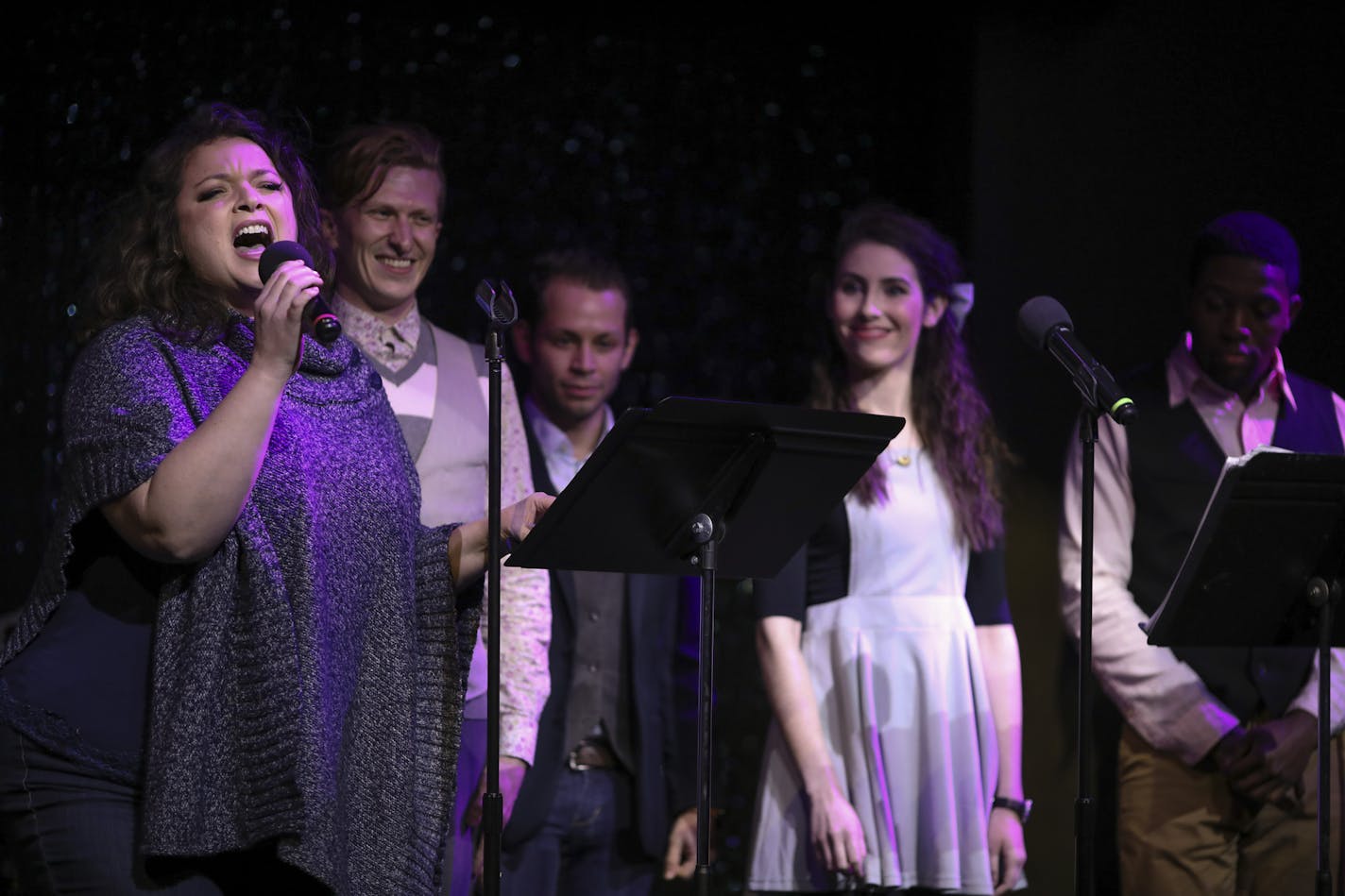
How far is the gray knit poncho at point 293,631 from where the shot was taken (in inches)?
77.4

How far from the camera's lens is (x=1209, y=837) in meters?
3.29

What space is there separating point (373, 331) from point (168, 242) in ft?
2.75

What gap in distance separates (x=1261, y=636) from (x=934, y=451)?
0.91 metres

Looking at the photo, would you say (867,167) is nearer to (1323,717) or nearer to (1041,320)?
(1041,320)

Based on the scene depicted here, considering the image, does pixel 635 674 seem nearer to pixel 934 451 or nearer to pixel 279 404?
pixel 934 451

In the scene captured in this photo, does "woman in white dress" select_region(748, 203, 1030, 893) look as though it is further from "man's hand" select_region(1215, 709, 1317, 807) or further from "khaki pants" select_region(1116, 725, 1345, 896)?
"man's hand" select_region(1215, 709, 1317, 807)

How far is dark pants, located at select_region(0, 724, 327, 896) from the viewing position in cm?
193

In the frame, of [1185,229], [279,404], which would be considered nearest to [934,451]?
[1185,229]

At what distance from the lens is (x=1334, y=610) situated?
2803 millimetres

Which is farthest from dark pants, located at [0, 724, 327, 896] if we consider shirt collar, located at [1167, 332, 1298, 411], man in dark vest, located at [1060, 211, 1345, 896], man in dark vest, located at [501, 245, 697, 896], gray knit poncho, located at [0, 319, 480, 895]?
shirt collar, located at [1167, 332, 1298, 411]

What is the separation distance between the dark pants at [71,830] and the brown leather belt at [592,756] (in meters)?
1.35

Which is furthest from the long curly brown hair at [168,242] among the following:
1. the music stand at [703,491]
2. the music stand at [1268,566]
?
the music stand at [1268,566]

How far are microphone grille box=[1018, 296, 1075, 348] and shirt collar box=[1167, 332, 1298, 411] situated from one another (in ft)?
3.21

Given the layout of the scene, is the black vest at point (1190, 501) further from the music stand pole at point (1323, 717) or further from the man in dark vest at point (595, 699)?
the man in dark vest at point (595, 699)
